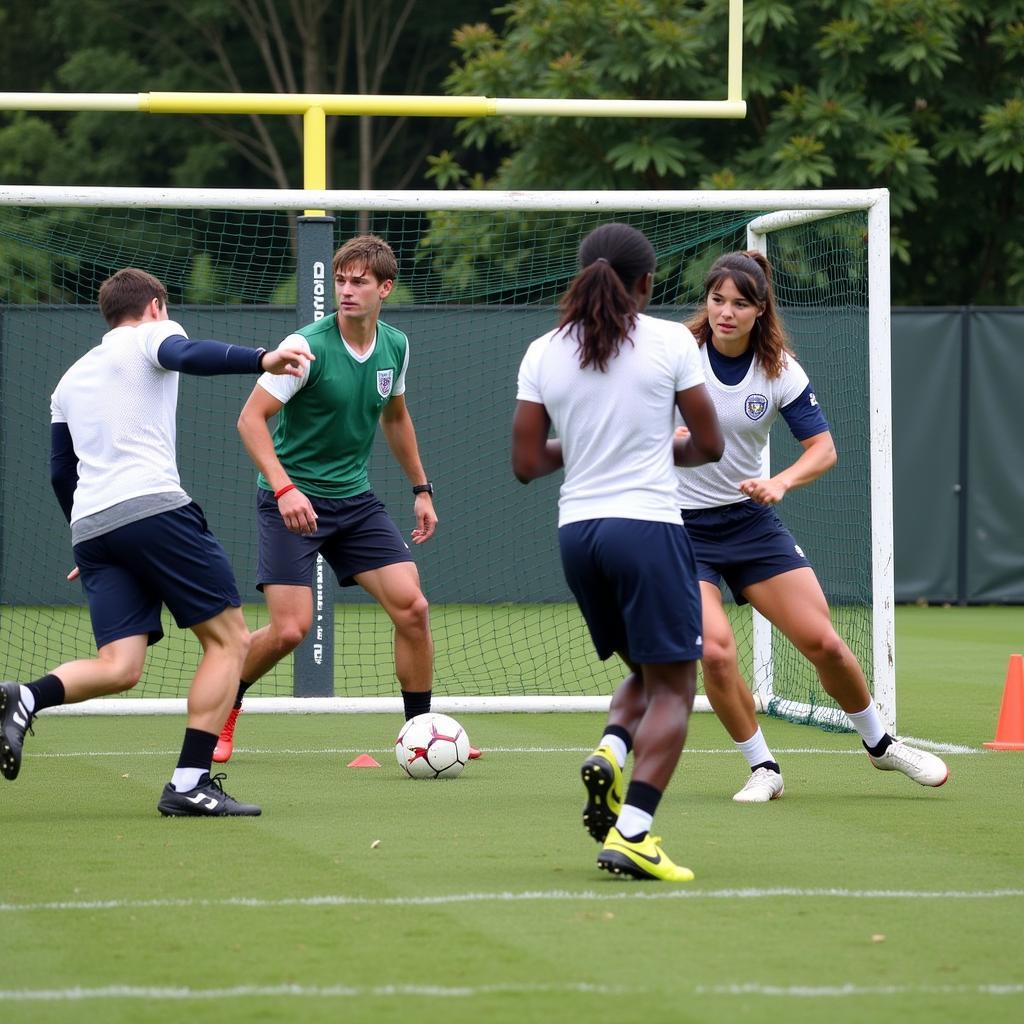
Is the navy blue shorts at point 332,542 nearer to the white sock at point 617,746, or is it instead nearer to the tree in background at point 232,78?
the white sock at point 617,746

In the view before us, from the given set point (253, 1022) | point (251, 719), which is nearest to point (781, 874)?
point (253, 1022)

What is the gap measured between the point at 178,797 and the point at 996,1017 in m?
3.61

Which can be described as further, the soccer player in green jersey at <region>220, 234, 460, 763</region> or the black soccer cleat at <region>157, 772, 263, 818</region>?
the soccer player in green jersey at <region>220, 234, 460, 763</region>

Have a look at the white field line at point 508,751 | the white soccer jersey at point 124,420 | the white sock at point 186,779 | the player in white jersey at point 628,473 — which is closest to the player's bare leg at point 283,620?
the white field line at point 508,751

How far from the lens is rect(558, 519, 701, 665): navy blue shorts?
5.52 metres

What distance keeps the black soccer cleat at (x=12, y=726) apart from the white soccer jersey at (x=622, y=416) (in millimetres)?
2201

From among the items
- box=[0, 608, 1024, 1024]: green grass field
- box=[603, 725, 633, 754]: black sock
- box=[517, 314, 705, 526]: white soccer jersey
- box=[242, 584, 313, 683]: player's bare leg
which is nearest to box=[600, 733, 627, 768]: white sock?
box=[603, 725, 633, 754]: black sock

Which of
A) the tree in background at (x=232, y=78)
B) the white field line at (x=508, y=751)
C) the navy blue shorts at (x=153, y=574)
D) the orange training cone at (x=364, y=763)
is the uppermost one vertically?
the tree in background at (x=232, y=78)

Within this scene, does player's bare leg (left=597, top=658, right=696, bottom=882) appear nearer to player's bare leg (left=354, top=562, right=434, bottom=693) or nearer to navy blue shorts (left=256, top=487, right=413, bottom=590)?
player's bare leg (left=354, top=562, right=434, bottom=693)

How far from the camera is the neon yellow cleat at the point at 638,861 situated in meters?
5.61

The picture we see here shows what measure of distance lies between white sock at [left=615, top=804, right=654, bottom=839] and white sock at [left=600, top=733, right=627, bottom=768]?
7.6 inches

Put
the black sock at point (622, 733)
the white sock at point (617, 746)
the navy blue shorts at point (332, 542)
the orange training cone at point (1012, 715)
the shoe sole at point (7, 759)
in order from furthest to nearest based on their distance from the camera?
the orange training cone at point (1012, 715), the navy blue shorts at point (332, 542), the shoe sole at point (7, 759), the black sock at point (622, 733), the white sock at point (617, 746)

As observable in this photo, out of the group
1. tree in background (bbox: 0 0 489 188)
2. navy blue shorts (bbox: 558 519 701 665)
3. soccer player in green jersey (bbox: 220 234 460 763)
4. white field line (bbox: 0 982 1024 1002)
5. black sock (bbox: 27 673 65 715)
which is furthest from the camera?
tree in background (bbox: 0 0 489 188)

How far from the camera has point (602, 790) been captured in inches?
225
